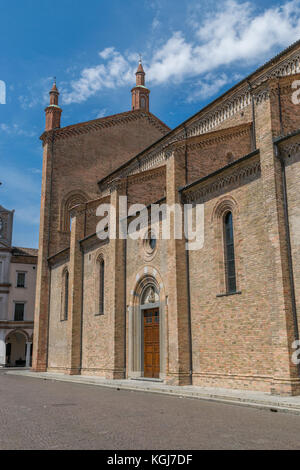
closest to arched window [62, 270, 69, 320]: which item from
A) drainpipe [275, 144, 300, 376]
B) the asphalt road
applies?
the asphalt road

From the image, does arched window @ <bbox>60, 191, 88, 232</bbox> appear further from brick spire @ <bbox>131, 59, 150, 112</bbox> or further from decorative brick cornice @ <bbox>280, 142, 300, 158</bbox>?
decorative brick cornice @ <bbox>280, 142, 300, 158</bbox>

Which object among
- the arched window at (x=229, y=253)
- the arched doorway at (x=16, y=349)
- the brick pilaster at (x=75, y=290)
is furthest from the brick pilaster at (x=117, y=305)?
the arched doorway at (x=16, y=349)

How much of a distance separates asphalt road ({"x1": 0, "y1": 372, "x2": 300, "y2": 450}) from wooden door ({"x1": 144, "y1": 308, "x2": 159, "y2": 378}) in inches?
234

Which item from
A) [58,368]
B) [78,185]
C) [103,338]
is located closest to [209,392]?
[103,338]

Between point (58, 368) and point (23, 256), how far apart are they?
704 inches

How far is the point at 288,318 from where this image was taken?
11234 millimetres

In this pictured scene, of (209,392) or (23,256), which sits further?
(23,256)

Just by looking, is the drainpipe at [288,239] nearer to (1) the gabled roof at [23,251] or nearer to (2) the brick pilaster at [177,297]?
(2) the brick pilaster at [177,297]

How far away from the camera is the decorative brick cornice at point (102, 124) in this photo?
28.7 m

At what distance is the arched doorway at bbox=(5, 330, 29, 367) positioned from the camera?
40375 mm

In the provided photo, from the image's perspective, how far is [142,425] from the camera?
7.54 m

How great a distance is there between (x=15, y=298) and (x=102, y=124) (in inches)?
738

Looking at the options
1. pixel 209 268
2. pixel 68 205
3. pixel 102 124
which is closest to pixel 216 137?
pixel 209 268
